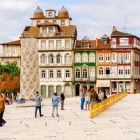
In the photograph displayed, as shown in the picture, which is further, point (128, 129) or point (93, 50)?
point (93, 50)

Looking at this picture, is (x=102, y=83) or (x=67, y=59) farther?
(x=67, y=59)

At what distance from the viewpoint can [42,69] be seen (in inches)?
3489

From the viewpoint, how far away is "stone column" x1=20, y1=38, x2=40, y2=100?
2058 inches

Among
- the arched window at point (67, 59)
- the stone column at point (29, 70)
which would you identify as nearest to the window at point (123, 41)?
the arched window at point (67, 59)

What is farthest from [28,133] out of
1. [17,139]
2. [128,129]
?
[128,129]

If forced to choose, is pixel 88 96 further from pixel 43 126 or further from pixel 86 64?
Result: pixel 86 64

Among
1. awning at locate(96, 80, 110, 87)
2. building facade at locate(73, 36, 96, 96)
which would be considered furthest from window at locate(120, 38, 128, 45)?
awning at locate(96, 80, 110, 87)

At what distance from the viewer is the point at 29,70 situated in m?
52.8

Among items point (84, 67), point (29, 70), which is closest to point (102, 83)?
point (84, 67)

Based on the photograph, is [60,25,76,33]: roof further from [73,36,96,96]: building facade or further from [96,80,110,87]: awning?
[96,80,110,87]: awning

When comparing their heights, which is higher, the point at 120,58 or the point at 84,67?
the point at 120,58

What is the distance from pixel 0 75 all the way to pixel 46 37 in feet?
40.2

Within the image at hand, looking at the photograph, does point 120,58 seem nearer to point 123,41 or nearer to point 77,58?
point 123,41

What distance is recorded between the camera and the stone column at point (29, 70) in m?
52.3
